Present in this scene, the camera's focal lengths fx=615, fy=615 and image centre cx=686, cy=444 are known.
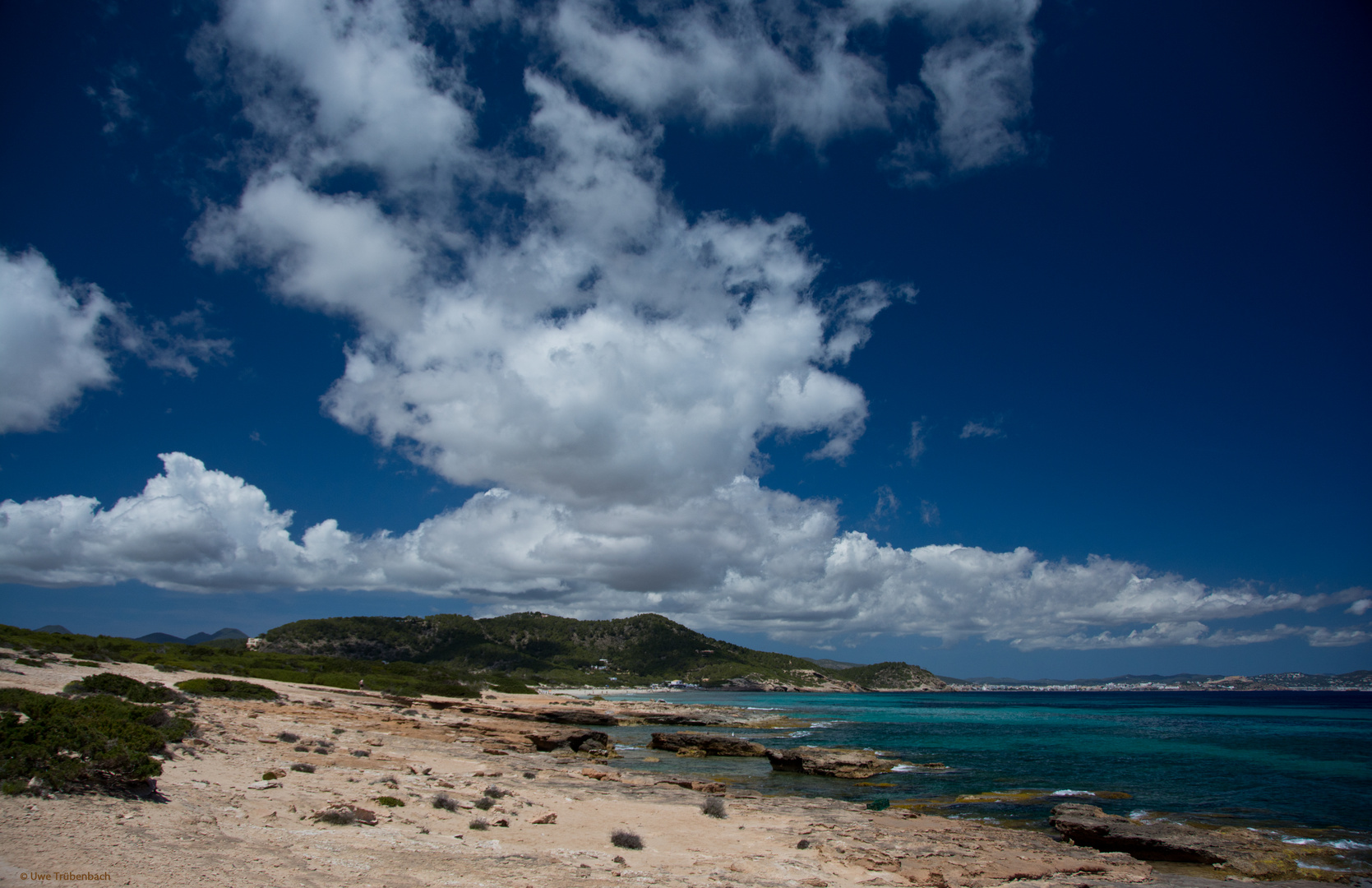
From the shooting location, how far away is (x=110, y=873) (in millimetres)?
9734

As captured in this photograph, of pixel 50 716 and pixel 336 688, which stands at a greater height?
pixel 50 716

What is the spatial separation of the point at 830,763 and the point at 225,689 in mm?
44272

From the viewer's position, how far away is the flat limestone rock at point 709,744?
156 feet

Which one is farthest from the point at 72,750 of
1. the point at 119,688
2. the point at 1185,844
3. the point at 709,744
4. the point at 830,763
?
the point at 709,744

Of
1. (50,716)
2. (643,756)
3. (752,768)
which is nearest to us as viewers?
(50,716)

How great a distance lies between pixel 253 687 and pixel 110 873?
4714 cm

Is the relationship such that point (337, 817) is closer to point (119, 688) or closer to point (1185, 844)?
point (119, 688)

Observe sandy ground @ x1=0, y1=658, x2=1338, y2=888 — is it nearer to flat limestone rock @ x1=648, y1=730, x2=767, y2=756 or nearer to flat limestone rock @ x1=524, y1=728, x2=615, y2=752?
flat limestone rock @ x1=524, y1=728, x2=615, y2=752

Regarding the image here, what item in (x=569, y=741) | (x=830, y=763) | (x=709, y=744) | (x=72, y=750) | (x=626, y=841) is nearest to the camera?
(x=72, y=750)

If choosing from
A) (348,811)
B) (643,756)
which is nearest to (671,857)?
(348,811)

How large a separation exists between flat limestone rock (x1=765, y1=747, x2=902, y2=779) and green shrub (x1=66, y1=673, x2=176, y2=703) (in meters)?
34.8

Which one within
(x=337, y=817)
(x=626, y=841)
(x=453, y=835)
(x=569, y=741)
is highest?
(x=337, y=817)

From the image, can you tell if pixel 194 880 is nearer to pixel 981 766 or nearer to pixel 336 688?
pixel 981 766

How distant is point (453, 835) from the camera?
53.2 feet
